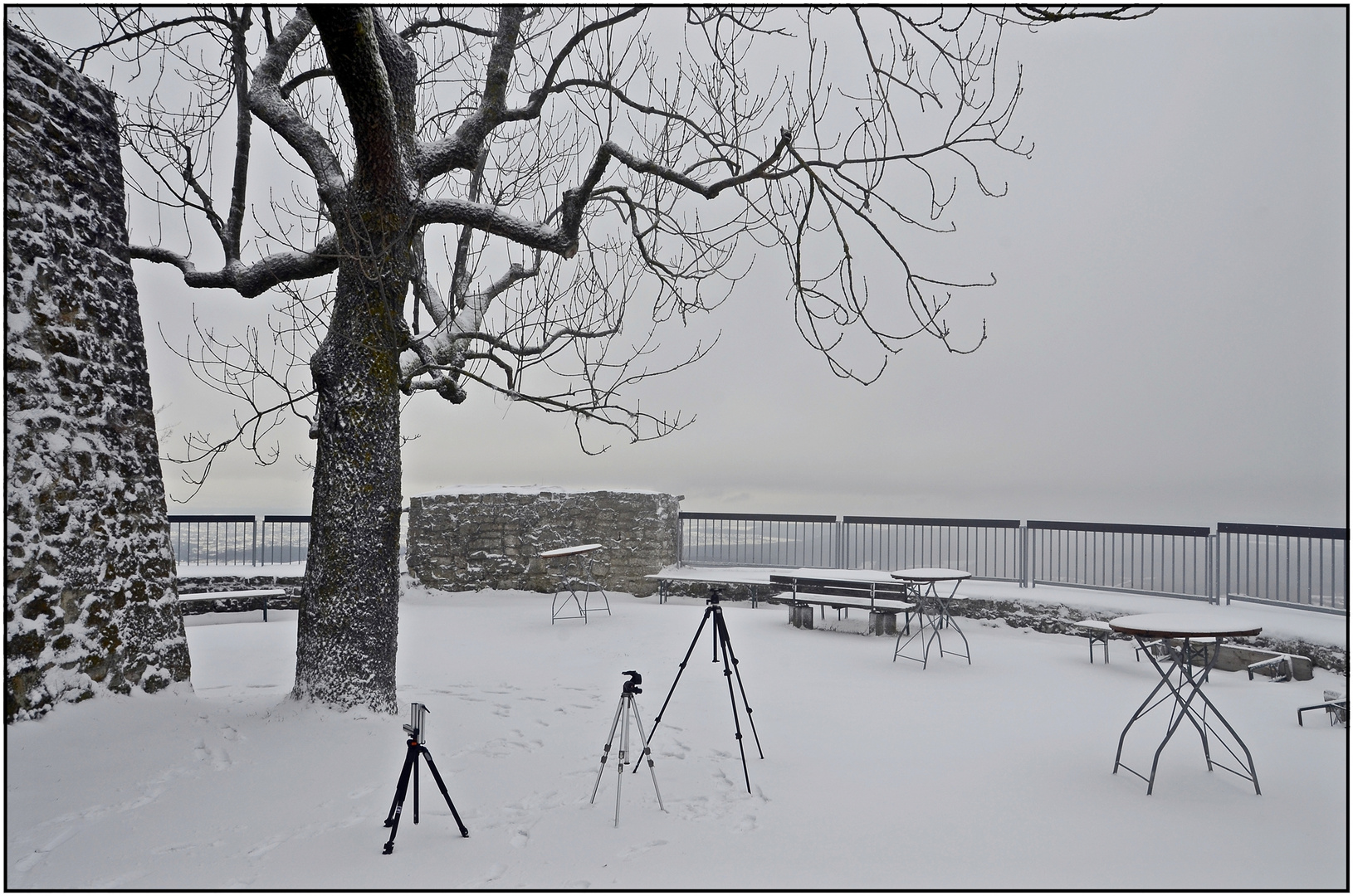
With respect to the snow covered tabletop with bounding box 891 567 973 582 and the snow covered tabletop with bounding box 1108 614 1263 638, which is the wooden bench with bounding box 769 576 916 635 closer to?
the snow covered tabletop with bounding box 891 567 973 582

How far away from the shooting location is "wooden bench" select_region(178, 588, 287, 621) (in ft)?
28.3

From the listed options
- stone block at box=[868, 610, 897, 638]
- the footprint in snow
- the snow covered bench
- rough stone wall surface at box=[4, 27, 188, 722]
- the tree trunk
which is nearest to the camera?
the footprint in snow

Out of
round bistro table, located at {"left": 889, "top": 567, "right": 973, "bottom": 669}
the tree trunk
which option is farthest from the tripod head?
A: round bistro table, located at {"left": 889, "top": 567, "right": 973, "bottom": 669}

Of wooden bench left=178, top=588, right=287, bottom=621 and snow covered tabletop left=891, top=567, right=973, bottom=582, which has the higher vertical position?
snow covered tabletop left=891, top=567, right=973, bottom=582

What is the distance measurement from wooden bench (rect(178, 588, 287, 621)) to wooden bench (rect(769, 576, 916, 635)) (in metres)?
6.42

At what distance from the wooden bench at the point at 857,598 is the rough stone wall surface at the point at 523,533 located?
8.78ft

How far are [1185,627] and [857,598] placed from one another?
16.0 feet

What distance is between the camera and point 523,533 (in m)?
11.0

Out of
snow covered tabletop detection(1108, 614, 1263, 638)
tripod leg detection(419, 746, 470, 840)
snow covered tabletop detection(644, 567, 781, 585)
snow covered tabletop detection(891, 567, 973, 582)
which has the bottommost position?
snow covered tabletop detection(644, 567, 781, 585)

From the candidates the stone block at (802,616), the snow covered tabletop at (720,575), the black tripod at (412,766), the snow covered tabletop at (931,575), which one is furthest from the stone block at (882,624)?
the black tripod at (412,766)

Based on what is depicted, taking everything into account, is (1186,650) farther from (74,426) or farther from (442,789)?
(74,426)

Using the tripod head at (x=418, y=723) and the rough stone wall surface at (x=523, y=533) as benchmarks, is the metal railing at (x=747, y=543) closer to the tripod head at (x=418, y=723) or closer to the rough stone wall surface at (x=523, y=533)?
the rough stone wall surface at (x=523, y=533)

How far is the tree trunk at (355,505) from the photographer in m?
4.47

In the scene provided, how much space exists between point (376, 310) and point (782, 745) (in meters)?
3.76
